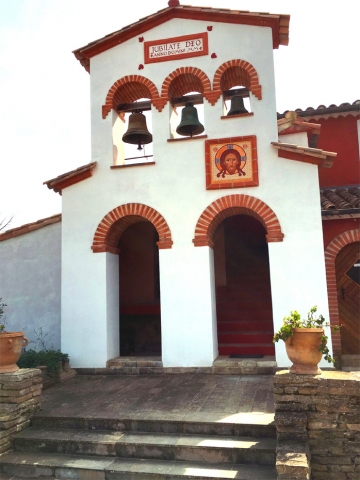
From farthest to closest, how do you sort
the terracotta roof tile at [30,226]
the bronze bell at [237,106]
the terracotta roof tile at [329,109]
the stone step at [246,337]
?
the terracotta roof tile at [329,109]
the terracotta roof tile at [30,226]
the stone step at [246,337]
the bronze bell at [237,106]

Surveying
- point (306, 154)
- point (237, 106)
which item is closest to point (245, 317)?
point (306, 154)

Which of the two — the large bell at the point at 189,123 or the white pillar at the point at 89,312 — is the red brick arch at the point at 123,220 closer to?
the white pillar at the point at 89,312

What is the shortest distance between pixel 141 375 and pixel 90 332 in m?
1.35

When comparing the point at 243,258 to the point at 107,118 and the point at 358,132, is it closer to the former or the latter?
the point at 358,132

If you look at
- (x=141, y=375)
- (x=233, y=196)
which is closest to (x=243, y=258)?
(x=233, y=196)

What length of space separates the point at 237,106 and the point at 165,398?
19.1 feet

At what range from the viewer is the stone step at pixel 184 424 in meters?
4.97

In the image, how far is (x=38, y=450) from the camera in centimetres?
525

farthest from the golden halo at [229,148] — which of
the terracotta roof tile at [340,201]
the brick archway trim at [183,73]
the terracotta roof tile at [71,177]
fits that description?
the terracotta roof tile at [71,177]

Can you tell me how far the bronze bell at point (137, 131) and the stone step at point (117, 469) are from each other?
20.7 feet

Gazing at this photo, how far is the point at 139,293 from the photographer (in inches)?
431

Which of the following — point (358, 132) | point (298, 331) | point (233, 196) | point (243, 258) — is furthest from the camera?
point (243, 258)

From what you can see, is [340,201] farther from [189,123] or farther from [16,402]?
[16,402]

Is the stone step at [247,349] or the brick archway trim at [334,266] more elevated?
the brick archway trim at [334,266]
